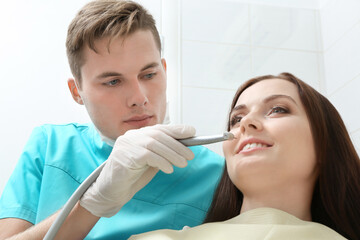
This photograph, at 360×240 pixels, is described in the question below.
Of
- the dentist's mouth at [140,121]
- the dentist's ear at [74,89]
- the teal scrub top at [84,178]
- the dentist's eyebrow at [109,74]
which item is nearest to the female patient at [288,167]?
the teal scrub top at [84,178]

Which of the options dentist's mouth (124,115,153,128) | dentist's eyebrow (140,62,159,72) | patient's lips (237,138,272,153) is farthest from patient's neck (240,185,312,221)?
dentist's eyebrow (140,62,159,72)

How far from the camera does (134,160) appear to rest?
121 cm

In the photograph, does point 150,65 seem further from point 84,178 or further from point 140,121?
point 84,178

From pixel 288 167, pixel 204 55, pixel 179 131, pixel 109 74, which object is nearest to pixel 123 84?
pixel 109 74

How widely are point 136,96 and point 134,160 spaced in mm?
368

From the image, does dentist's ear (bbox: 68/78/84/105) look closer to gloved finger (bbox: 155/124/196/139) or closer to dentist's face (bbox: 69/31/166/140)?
dentist's face (bbox: 69/31/166/140)

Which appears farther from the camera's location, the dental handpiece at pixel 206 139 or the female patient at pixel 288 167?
the female patient at pixel 288 167

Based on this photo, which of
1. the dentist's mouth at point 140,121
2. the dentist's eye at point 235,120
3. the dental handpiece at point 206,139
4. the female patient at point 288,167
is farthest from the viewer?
the dentist's mouth at point 140,121

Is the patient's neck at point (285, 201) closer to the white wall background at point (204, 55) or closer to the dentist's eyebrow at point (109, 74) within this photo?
the dentist's eyebrow at point (109, 74)

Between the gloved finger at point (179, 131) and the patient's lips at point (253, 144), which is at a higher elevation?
the gloved finger at point (179, 131)

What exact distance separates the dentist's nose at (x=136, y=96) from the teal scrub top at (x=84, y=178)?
25 centimetres

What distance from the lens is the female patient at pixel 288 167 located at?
1.22 m

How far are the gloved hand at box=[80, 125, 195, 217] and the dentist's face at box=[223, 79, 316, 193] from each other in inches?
6.6

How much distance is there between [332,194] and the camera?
1363mm
